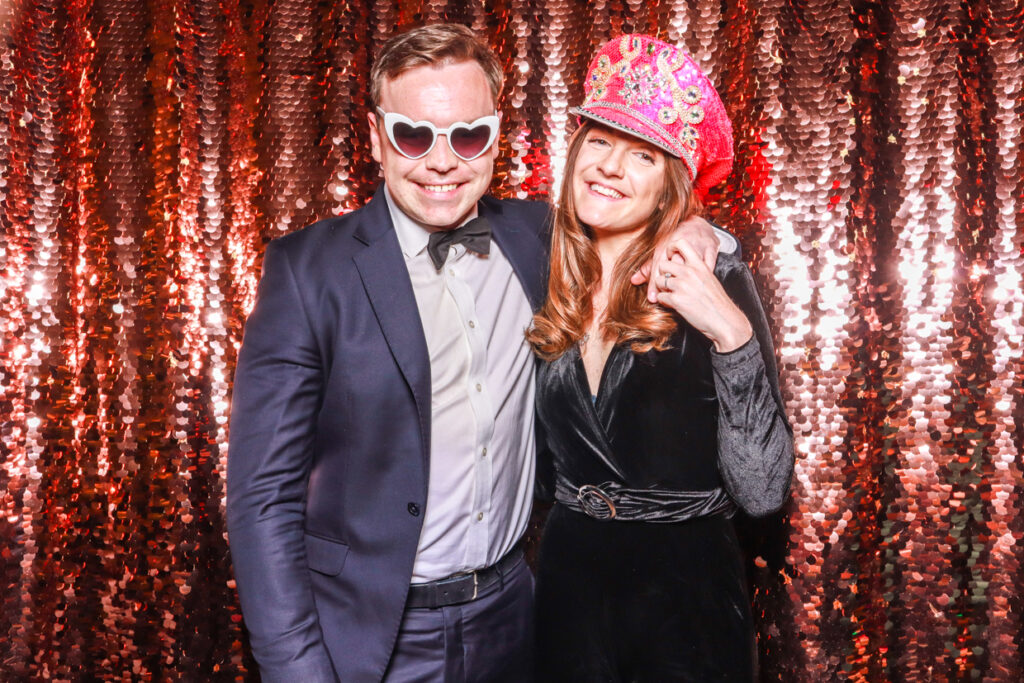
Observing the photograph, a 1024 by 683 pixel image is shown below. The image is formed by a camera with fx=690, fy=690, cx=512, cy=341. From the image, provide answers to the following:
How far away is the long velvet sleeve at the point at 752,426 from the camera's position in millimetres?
1201

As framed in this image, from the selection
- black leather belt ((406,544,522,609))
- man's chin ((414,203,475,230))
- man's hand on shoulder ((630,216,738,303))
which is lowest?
black leather belt ((406,544,522,609))

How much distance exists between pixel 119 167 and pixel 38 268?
13.9 inches

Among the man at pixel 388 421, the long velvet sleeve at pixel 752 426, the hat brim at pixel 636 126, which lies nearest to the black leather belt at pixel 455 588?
the man at pixel 388 421

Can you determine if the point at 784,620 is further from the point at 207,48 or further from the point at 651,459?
the point at 207,48

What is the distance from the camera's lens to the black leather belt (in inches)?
51.5

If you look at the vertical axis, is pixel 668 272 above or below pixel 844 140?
below

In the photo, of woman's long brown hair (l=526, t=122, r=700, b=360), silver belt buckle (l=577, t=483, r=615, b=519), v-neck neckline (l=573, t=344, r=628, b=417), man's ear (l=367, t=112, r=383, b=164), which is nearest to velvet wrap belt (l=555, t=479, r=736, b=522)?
silver belt buckle (l=577, t=483, r=615, b=519)

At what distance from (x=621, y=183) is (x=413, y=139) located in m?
0.41

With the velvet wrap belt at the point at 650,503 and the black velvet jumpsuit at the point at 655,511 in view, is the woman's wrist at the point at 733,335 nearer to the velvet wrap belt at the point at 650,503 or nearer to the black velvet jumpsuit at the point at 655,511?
the black velvet jumpsuit at the point at 655,511

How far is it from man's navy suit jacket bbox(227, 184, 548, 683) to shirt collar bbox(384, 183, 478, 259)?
61mm

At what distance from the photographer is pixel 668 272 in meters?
1.27

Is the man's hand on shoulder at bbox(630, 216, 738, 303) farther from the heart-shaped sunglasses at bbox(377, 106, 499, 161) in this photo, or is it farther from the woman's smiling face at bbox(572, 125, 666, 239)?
the heart-shaped sunglasses at bbox(377, 106, 499, 161)

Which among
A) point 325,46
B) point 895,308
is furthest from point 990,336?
point 325,46

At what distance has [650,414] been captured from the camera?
51.9 inches
